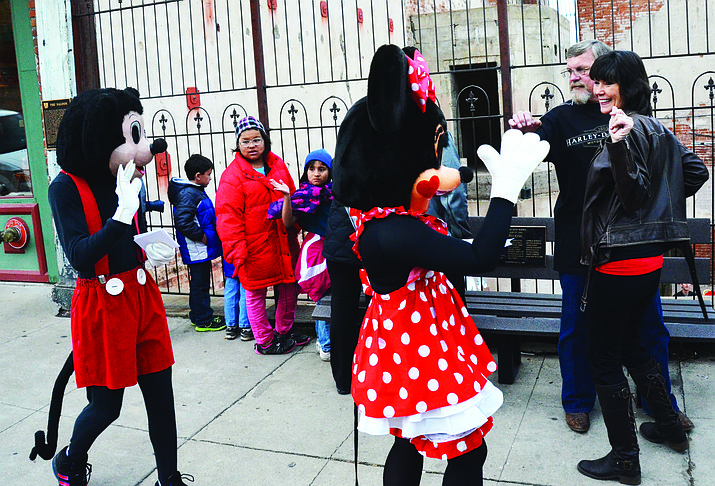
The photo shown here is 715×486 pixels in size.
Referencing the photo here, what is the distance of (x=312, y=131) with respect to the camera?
39.0 feet

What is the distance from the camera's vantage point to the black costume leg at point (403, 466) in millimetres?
2500

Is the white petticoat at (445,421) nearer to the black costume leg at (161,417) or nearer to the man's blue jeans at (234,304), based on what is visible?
the black costume leg at (161,417)

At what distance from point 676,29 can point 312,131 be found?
7.27 m

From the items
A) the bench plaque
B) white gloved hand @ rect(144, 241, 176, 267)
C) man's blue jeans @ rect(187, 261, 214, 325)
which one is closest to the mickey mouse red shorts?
white gloved hand @ rect(144, 241, 176, 267)

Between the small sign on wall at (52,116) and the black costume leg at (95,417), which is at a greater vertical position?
the small sign on wall at (52,116)

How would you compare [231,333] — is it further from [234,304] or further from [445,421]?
[445,421]

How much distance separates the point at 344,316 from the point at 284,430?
2.64 ft

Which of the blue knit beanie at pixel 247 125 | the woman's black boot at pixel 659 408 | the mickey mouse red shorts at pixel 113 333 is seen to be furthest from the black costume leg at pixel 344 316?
the woman's black boot at pixel 659 408

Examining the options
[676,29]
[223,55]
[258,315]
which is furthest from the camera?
[676,29]

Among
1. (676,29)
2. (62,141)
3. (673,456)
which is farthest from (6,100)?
(676,29)

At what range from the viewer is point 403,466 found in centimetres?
250

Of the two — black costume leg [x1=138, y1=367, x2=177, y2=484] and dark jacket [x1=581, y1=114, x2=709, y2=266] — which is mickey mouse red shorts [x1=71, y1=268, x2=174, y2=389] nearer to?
black costume leg [x1=138, y1=367, x2=177, y2=484]

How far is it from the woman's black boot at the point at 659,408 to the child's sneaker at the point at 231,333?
3355 millimetres

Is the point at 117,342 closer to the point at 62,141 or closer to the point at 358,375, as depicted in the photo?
the point at 62,141
